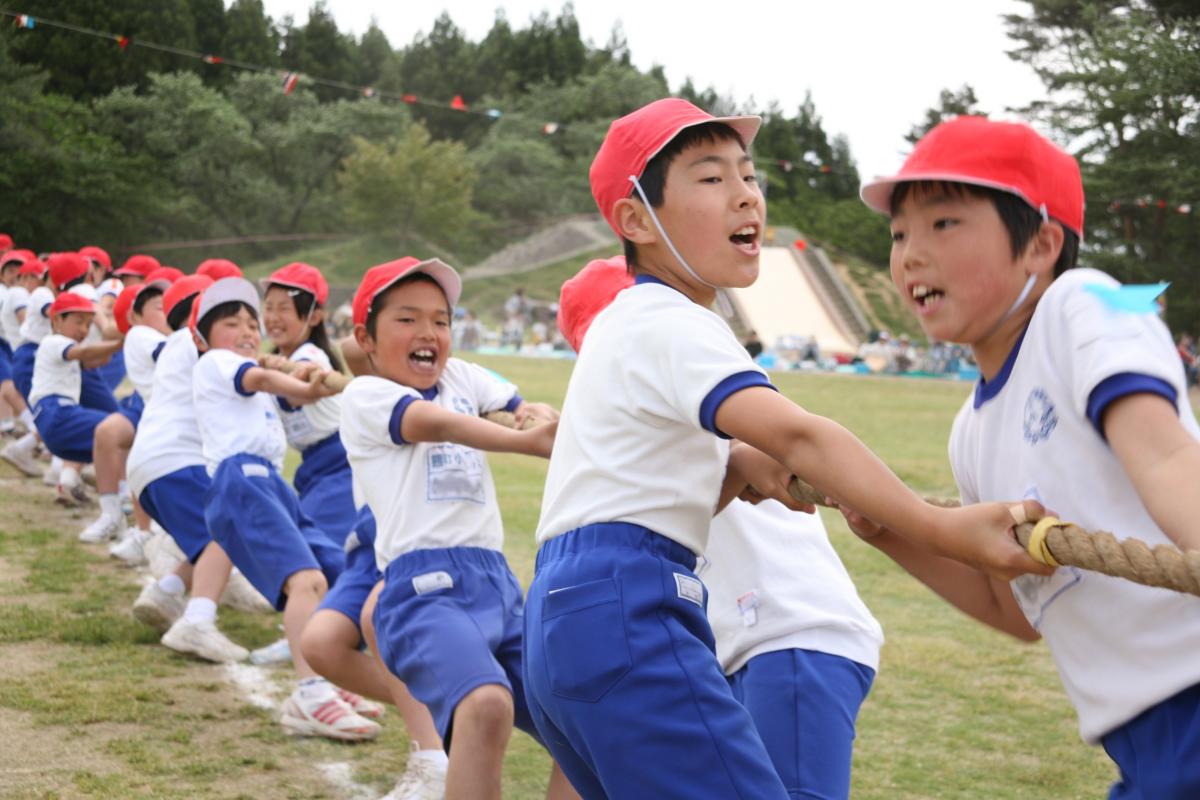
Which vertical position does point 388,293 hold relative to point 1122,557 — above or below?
above

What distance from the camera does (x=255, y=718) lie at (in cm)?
530

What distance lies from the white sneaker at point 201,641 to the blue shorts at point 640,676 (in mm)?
4041

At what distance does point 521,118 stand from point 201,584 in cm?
5441

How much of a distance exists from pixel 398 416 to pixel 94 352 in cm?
569

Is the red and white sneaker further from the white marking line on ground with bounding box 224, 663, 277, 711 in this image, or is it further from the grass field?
the white marking line on ground with bounding box 224, 663, 277, 711

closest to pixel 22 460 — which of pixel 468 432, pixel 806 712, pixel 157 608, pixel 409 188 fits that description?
pixel 157 608

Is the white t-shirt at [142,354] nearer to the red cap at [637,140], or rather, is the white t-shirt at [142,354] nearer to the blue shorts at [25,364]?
the blue shorts at [25,364]

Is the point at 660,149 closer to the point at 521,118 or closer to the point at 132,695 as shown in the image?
the point at 132,695

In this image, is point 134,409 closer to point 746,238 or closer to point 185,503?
point 185,503

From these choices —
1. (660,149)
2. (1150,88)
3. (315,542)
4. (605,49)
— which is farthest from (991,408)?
(605,49)

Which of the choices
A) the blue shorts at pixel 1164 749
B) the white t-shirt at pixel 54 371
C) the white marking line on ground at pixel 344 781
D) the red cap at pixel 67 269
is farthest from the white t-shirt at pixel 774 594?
the red cap at pixel 67 269

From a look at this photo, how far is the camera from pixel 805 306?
43906mm

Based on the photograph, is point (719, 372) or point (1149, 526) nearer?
point (1149, 526)

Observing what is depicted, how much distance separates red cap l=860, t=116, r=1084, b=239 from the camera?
6.91ft
